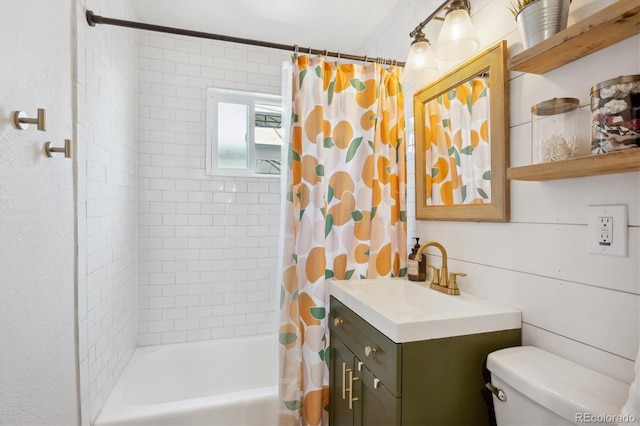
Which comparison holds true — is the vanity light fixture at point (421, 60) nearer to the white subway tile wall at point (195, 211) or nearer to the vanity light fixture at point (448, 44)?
the vanity light fixture at point (448, 44)

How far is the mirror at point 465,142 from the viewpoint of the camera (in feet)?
3.92

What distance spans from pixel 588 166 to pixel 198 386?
251 cm

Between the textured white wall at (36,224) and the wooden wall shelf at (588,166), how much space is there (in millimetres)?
1470

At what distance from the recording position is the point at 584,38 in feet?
2.66

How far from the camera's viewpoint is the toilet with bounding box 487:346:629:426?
71cm

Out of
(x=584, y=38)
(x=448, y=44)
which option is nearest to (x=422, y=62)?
(x=448, y=44)

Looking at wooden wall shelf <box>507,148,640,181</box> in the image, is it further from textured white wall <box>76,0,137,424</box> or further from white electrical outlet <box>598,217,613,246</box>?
textured white wall <box>76,0,137,424</box>

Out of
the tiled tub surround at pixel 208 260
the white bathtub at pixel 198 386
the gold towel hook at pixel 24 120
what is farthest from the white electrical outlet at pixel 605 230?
the tiled tub surround at pixel 208 260

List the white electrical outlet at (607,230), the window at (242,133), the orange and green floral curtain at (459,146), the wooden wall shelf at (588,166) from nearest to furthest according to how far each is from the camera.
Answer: the wooden wall shelf at (588,166), the white electrical outlet at (607,230), the orange and green floral curtain at (459,146), the window at (242,133)

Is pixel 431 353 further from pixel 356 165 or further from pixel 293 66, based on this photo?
pixel 293 66

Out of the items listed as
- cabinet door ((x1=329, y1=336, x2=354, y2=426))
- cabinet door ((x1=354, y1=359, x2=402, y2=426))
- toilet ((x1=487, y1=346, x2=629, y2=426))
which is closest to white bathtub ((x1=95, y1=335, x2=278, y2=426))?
cabinet door ((x1=329, y1=336, x2=354, y2=426))

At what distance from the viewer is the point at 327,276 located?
167 centimetres

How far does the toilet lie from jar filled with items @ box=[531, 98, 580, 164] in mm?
610

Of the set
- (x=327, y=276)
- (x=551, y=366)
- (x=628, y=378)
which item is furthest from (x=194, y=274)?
(x=628, y=378)
